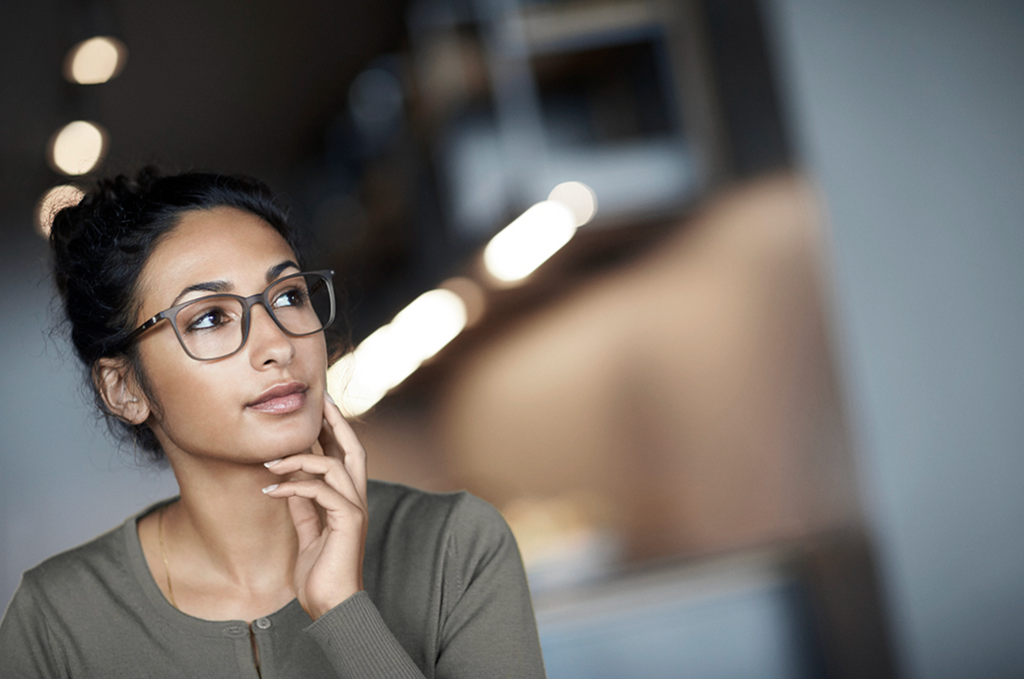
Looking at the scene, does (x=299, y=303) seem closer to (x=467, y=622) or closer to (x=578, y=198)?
(x=467, y=622)

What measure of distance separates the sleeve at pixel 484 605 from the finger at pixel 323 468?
20 cm

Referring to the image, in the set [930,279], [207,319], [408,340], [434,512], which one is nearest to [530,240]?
[930,279]

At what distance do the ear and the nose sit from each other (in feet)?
0.78

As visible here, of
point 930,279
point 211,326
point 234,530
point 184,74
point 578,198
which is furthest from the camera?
point 184,74

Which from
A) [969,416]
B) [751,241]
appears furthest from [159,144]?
[969,416]

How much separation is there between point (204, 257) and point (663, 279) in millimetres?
3421

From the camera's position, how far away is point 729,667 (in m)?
2.97

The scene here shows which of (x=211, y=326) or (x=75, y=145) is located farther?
(x=75, y=145)

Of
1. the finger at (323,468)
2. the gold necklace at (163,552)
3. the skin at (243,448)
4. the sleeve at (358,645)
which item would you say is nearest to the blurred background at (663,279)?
the gold necklace at (163,552)

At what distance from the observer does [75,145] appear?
423 centimetres

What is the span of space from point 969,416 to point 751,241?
115cm

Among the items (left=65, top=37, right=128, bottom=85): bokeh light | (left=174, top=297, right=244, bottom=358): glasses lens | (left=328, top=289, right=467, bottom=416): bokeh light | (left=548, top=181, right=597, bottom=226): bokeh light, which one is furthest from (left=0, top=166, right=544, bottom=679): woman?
(left=328, top=289, right=467, bottom=416): bokeh light

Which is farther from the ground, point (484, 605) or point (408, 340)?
point (408, 340)

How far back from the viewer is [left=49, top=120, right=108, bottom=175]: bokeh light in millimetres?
4117
